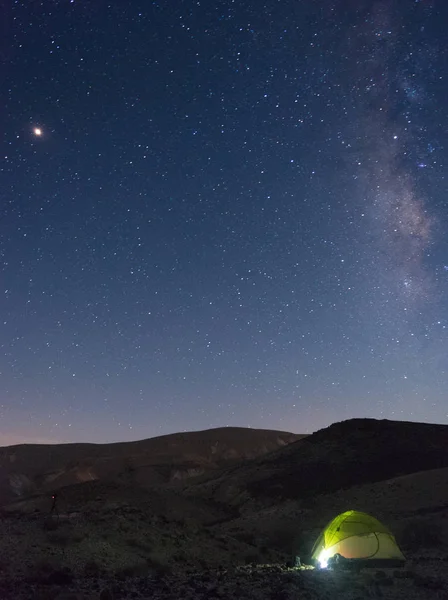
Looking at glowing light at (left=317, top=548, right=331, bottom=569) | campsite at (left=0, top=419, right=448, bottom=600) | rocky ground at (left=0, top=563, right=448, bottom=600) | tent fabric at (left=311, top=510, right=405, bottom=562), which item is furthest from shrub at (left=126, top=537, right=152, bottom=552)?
tent fabric at (left=311, top=510, right=405, bottom=562)

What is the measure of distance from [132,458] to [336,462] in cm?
4273

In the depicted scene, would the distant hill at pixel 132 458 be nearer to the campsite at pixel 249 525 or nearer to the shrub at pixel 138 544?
the campsite at pixel 249 525

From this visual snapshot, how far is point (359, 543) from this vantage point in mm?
23891

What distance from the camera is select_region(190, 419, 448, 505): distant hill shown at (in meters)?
58.8

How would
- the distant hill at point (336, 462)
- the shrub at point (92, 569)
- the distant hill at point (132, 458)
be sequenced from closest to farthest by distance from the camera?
the shrub at point (92, 569) < the distant hill at point (336, 462) < the distant hill at point (132, 458)

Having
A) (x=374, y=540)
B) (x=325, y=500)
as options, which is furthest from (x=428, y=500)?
(x=374, y=540)

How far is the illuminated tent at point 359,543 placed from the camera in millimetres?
23141

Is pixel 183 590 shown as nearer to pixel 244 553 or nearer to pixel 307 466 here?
pixel 244 553

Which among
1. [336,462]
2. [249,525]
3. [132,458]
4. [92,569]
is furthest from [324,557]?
[132,458]

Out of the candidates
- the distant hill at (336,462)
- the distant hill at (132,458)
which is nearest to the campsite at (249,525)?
the distant hill at (336,462)

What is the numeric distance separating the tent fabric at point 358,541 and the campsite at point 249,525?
0.20 feet

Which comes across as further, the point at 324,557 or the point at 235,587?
the point at 324,557

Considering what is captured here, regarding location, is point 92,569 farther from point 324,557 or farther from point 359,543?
point 359,543

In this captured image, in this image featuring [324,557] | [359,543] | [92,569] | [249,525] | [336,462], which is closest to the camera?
[92,569]
